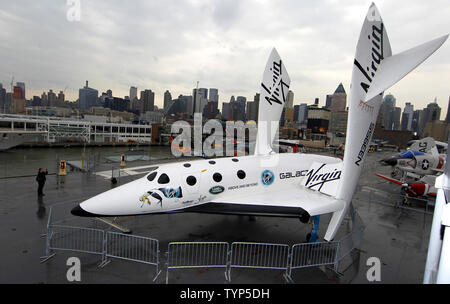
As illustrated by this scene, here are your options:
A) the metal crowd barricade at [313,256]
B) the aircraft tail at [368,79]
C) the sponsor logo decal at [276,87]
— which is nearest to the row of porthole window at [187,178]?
the metal crowd barricade at [313,256]

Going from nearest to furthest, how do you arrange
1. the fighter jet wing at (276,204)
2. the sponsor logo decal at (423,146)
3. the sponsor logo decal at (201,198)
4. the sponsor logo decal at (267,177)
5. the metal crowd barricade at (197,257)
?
the metal crowd barricade at (197,257)
the fighter jet wing at (276,204)
the sponsor logo decal at (201,198)
the sponsor logo decal at (267,177)
the sponsor logo decal at (423,146)

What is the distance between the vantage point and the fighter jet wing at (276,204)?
946 cm

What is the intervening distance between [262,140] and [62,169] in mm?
17137

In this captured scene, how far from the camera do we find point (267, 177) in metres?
11.7

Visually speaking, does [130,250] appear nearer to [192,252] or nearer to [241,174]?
[192,252]

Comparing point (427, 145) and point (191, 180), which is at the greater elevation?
point (427, 145)

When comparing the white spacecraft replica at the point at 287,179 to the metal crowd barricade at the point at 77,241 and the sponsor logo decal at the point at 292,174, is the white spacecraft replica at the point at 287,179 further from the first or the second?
the metal crowd barricade at the point at 77,241

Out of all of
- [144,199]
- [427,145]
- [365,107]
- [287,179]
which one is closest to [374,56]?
[365,107]

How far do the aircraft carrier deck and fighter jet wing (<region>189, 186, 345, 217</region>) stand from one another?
201cm

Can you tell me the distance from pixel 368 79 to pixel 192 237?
31.6ft

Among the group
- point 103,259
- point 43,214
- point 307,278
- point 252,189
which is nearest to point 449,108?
point 307,278

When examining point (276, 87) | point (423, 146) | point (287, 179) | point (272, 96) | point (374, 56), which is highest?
point (276, 87)

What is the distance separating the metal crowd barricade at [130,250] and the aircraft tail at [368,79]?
6.63m

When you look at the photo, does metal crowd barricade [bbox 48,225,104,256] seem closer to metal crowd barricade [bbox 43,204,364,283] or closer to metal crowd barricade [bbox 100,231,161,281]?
metal crowd barricade [bbox 43,204,364,283]
